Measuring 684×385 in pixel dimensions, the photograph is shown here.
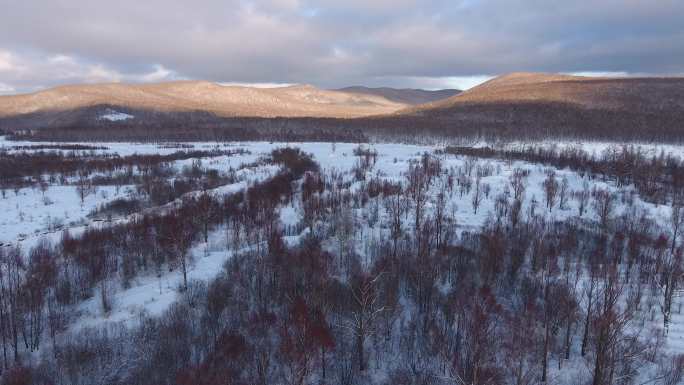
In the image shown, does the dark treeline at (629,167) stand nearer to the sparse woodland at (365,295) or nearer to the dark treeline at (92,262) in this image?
the sparse woodland at (365,295)

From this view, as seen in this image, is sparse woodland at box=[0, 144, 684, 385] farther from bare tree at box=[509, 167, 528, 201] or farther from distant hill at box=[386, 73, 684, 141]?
distant hill at box=[386, 73, 684, 141]

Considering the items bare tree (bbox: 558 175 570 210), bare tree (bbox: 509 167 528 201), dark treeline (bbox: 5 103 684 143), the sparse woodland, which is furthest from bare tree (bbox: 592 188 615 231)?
dark treeline (bbox: 5 103 684 143)

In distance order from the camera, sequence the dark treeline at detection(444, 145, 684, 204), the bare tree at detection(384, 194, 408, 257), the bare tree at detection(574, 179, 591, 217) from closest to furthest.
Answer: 1. the bare tree at detection(384, 194, 408, 257)
2. the bare tree at detection(574, 179, 591, 217)
3. the dark treeline at detection(444, 145, 684, 204)

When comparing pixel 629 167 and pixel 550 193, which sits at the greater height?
pixel 629 167

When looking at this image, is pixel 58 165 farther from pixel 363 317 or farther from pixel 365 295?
pixel 363 317

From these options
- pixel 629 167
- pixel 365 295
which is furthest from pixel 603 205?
pixel 365 295
